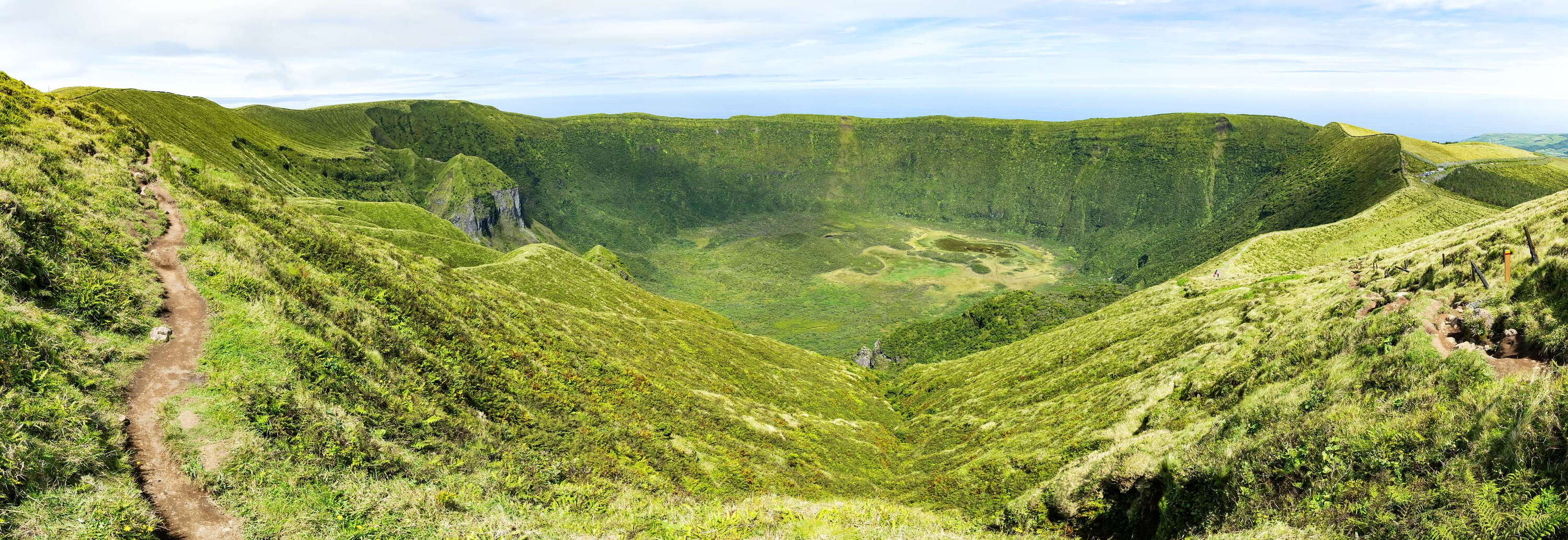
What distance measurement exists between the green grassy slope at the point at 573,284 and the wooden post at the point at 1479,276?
61.8 m

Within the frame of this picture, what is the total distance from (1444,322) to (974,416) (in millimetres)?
36938

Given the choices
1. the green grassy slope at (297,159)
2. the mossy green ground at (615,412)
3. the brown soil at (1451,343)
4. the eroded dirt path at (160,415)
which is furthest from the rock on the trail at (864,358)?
the green grassy slope at (297,159)

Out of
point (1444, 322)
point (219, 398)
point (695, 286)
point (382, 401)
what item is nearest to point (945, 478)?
point (1444, 322)

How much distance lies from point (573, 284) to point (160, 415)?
56715mm

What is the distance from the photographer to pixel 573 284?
6988 centimetres

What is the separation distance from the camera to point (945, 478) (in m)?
41.0

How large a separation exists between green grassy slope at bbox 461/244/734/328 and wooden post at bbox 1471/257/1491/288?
61.8m

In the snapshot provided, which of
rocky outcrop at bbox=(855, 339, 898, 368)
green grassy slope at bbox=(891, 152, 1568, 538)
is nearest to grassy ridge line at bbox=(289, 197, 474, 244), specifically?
rocky outcrop at bbox=(855, 339, 898, 368)

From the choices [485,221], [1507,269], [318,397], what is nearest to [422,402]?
[318,397]

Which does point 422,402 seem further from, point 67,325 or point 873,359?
point 873,359

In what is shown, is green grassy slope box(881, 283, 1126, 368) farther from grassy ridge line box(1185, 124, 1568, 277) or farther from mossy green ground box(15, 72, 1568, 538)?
mossy green ground box(15, 72, 1568, 538)

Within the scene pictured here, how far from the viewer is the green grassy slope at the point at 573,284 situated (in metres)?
62.5

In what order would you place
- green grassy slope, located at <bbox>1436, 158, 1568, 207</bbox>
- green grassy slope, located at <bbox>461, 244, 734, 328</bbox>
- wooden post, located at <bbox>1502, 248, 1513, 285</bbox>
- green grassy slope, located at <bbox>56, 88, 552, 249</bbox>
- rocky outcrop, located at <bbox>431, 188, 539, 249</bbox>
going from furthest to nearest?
rocky outcrop, located at <bbox>431, 188, 539, 249</bbox> < green grassy slope, located at <bbox>56, 88, 552, 249</bbox> < green grassy slope, located at <bbox>1436, 158, 1568, 207</bbox> < green grassy slope, located at <bbox>461, 244, 734, 328</bbox> < wooden post, located at <bbox>1502, 248, 1513, 285</bbox>

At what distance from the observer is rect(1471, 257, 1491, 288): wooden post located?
22.0 meters
